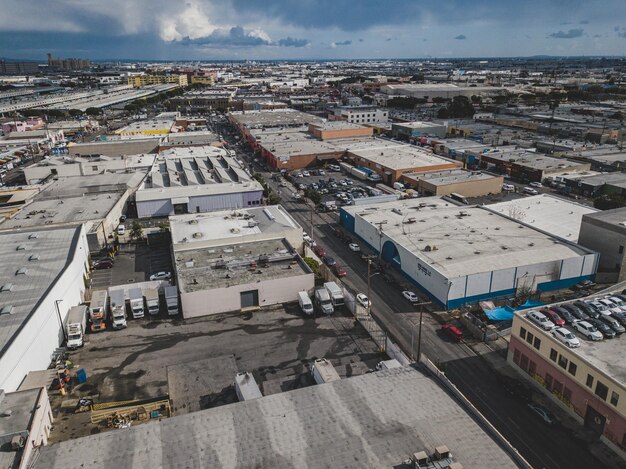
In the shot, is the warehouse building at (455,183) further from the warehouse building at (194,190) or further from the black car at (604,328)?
the black car at (604,328)

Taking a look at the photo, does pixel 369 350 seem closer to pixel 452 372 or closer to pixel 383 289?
pixel 452 372

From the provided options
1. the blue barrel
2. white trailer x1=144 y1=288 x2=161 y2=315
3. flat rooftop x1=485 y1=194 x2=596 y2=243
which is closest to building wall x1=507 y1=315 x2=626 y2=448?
flat rooftop x1=485 y1=194 x2=596 y2=243

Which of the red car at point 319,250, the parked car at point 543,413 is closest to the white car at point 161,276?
the red car at point 319,250

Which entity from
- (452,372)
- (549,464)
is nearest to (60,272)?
(452,372)

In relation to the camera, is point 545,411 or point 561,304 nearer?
point 545,411

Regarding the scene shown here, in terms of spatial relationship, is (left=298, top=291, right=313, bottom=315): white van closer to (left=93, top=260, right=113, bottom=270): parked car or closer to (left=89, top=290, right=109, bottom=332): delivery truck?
(left=89, top=290, right=109, bottom=332): delivery truck

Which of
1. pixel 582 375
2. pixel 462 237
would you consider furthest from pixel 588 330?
pixel 462 237

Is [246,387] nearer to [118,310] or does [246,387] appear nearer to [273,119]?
[118,310]
